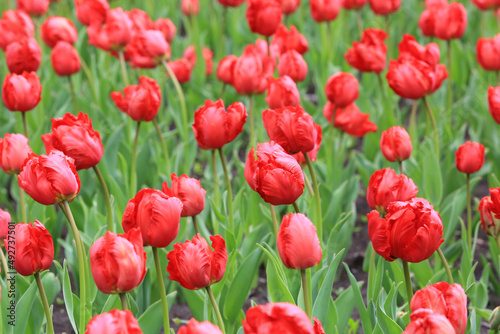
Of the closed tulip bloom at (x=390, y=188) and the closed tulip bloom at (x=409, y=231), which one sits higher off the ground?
the closed tulip bloom at (x=409, y=231)

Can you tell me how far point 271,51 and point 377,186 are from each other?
4.54 feet

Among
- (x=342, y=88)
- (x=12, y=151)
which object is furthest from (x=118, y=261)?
(x=342, y=88)

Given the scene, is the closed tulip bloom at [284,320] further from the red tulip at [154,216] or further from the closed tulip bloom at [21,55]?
the closed tulip bloom at [21,55]

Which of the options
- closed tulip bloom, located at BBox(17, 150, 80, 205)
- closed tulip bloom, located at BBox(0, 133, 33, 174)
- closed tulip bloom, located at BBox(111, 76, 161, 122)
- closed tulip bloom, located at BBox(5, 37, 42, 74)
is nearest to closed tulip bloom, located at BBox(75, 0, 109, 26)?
closed tulip bloom, located at BBox(5, 37, 42, 74)

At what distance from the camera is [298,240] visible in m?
1.26

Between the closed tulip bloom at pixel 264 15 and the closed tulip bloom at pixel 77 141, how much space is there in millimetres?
A: 1331

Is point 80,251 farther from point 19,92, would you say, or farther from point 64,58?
point 64,58

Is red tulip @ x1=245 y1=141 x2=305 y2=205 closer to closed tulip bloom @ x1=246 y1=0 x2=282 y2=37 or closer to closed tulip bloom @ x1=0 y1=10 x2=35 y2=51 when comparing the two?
closed tulip bloom @ x1=246 y1=0 x2=282 y2=37

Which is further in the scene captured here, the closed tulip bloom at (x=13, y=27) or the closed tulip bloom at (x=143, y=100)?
the closed tulip bloom at (x=13, y=27)

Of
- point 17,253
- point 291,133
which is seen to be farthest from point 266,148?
point 17,253

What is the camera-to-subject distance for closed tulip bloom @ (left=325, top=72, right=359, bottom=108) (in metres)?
2.21

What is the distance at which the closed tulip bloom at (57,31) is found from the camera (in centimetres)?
289

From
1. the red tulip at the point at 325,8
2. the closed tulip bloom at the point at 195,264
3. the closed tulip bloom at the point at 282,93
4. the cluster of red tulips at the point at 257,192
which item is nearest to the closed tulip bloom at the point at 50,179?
the cluster of red tulips at the point at 257,192

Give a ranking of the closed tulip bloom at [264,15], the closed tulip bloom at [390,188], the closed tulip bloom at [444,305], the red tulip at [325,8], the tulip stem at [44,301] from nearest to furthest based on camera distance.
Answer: the closed tulip bloom at [444,305] < the tulip stem at [44,301] < the closed tulip bloom at [390,188] < the closed tulip bloom at [264,15] < the red tulip at [325,8]
